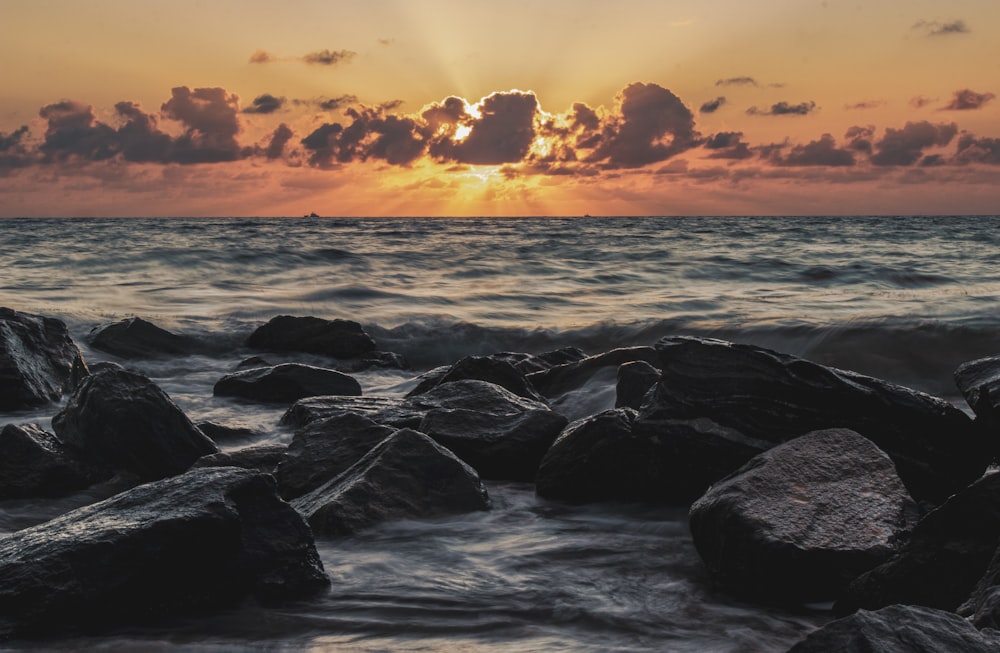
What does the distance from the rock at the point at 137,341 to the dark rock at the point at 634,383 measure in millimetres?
6885

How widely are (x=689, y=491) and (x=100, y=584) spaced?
2.90 metres

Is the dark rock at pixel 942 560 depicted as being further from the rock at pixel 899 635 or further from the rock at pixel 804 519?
the rock at pixel 899 635

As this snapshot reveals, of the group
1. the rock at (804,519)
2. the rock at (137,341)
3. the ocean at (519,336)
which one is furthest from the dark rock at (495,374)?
the rock at (137,341)

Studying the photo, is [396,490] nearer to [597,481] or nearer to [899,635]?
[597,481]

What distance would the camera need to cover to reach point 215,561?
3.37 metres

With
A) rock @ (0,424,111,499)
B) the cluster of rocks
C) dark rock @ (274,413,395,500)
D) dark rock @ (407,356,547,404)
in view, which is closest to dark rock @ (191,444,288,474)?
the cluster of rocks

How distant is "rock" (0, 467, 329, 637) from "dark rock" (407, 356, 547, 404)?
3658 mm

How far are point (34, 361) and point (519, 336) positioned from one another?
7.53 meters

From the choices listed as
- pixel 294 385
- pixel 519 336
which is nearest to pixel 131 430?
pixel 294 385

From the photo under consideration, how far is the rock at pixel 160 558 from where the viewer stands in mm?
3072

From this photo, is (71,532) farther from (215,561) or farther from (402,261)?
(402,261)

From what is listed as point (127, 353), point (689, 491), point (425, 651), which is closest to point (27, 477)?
Answer: point (425, 651)

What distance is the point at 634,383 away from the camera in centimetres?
632

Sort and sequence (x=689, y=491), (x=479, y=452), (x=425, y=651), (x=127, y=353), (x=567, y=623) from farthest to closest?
(x=127, y=353) → (x=479, y=452) → (x=689, y=491) → (x=567, y=623) → (x=425, y=651)
